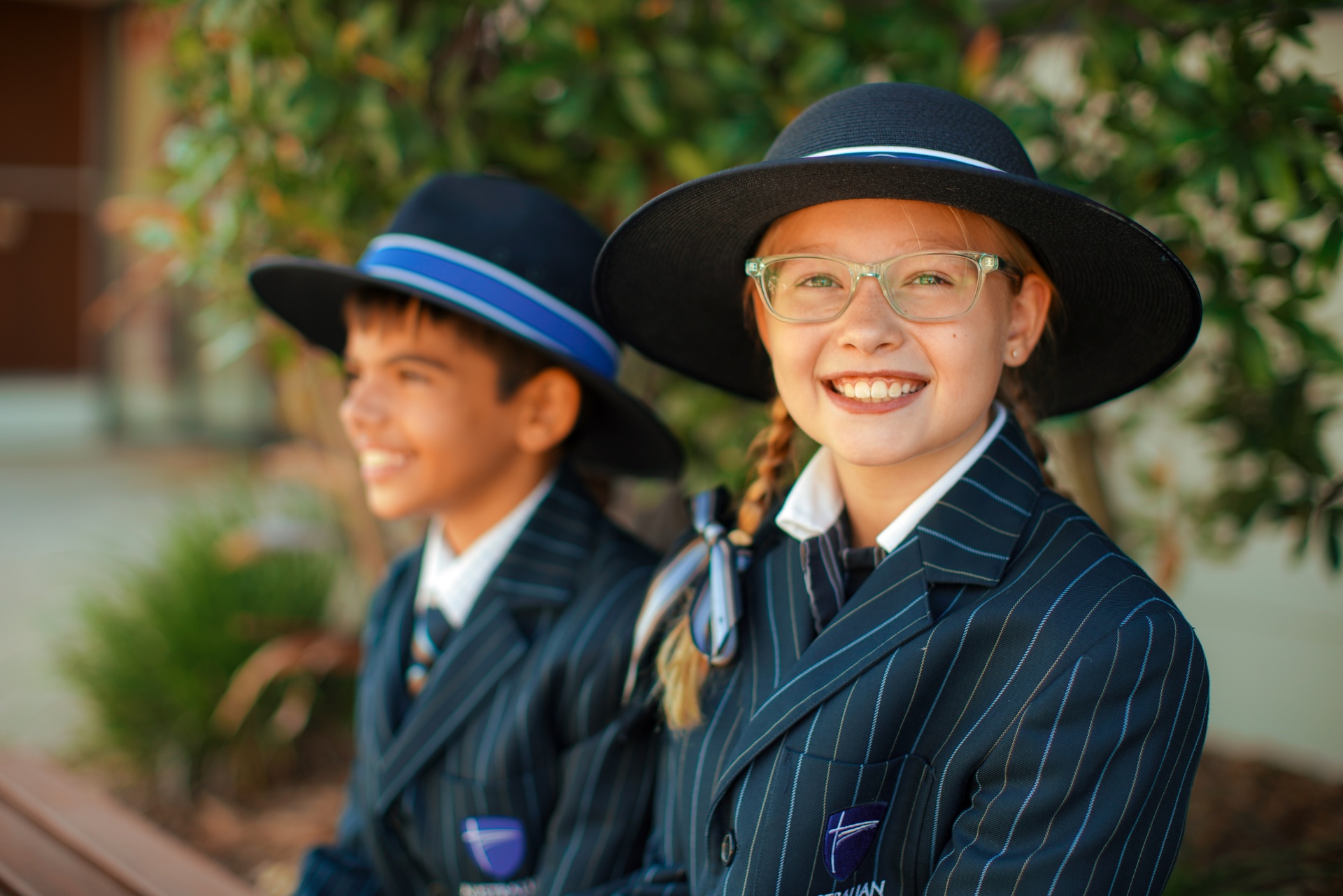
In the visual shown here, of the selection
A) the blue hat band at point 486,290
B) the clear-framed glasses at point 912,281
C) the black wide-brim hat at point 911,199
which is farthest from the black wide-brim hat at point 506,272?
the clear-framed glasses at point 912,281

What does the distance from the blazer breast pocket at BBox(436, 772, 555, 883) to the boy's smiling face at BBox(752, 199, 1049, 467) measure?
788mm

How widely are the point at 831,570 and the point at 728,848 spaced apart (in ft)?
1.19

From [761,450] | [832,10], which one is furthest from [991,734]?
[832,10]

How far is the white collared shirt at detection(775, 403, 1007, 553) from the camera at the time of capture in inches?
55.5

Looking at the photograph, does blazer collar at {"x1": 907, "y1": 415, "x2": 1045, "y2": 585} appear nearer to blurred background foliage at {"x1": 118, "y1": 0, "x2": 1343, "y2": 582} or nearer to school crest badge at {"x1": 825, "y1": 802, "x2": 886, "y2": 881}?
school crest badge at {"x1": 825, "y1": 802, "x2": 886, "y2": 881}

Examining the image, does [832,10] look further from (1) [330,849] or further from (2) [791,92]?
(1) [330,849]

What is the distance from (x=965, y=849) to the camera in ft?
4.00

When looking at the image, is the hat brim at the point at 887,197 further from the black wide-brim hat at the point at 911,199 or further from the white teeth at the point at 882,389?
the white teeth at the point at 882,389

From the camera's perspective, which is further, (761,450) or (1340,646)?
(1340,646)

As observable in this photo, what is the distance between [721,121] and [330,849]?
156 centimetres

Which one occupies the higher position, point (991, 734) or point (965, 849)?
point (991, 734)

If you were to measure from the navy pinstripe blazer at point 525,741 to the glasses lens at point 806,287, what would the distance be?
631 mm

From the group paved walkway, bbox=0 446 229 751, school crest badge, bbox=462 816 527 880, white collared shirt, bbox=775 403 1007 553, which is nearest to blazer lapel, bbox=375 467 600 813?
school crest badge, bbox=462 816 527 880

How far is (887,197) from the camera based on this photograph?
4.33 feet
